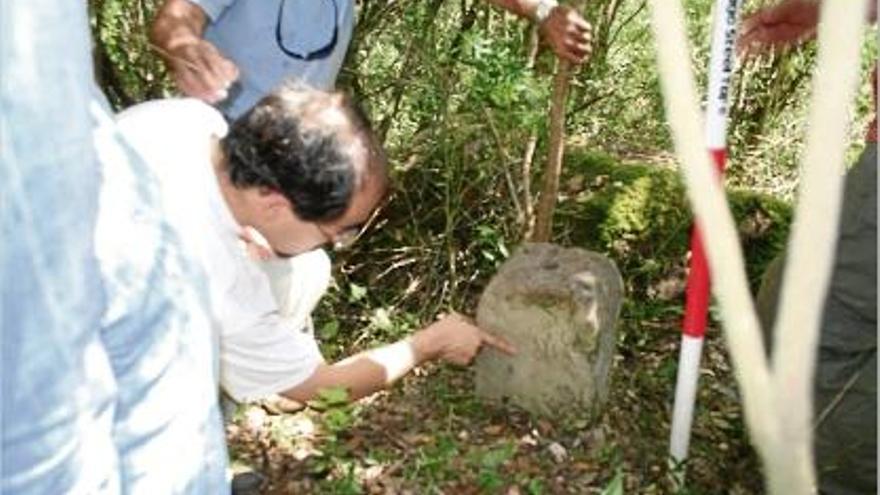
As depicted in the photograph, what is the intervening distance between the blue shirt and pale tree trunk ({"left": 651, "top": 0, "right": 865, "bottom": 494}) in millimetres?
2179

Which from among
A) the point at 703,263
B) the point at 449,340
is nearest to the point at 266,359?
the point at 449,340

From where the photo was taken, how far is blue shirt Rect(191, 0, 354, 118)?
252cm

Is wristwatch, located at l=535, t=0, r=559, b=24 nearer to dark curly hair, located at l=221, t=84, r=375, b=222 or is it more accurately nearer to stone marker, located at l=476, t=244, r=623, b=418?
stone marker, located at l=476, t=244, r=623, b=418

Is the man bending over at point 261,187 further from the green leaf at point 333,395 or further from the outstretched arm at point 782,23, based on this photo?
the outstretched arm at point 782,23

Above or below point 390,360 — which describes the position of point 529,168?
above

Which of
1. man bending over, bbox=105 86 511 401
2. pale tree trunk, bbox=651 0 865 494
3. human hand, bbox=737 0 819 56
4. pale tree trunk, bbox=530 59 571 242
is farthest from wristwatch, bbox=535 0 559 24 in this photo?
pale tree trunk, bbox=651 0 865 494

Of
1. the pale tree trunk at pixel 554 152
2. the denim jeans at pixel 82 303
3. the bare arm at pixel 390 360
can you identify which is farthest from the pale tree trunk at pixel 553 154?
the denim jeans at pixel 82 303

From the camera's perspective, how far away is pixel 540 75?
3441mm

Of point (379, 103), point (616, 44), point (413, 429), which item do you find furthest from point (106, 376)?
point (616, 44)

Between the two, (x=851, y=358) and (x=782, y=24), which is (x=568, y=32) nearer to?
(x=782, y=24)

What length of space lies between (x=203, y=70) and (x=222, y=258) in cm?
46

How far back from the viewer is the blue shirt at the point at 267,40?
8.28 feet

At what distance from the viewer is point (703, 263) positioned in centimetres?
238

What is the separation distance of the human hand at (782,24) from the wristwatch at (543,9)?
0.45m
